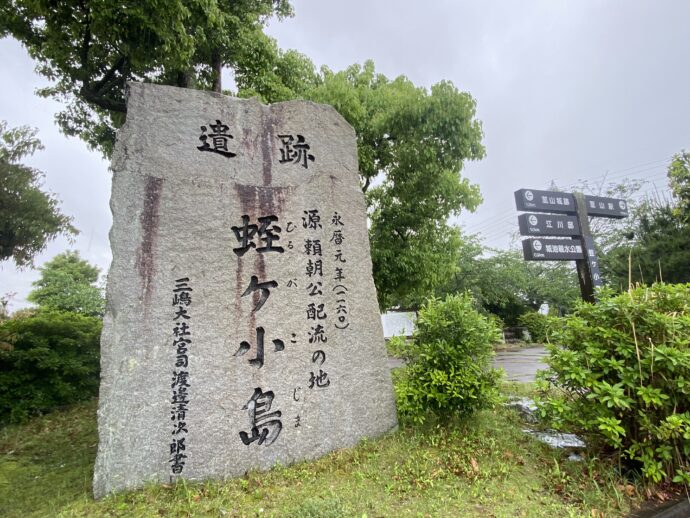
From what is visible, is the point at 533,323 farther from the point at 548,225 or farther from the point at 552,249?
the point at 548,225

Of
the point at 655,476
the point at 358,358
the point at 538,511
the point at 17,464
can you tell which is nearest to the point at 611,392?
the point at 655,476

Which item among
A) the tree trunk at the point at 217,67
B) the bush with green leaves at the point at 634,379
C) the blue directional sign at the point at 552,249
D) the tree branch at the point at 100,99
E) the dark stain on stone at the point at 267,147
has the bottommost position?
A: the bush with green leaves at the point at 634,379

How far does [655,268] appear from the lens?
41.2 feet

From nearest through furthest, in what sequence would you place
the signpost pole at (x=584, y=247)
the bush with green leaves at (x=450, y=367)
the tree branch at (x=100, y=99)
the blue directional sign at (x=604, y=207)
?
the bush with green leaves at (x=450, y=367), the tree branch at (x=100, y=99), the signpost pole at (x=584, y=247), the blue directional sign at (x=604, y=207)

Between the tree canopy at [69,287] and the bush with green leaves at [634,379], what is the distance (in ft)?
58.6

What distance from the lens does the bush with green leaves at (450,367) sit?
394 cm

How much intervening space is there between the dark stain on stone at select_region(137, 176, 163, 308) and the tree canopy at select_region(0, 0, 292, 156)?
2.57 metres

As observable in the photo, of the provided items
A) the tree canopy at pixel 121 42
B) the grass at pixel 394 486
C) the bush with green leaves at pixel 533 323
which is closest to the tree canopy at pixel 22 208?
the tree canopy at pixel 121 42

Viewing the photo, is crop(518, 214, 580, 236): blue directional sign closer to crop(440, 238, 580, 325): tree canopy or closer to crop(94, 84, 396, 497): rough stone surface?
crop(94, 84, 396, 497): rough stone surface

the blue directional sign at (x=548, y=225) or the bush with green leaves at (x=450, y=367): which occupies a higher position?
the blue directional sign at (x=548, y=225)

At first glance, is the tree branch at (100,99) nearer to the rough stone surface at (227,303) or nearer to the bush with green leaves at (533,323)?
the rough stone surface at (227,303)

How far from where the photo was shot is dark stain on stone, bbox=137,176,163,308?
3.41 m

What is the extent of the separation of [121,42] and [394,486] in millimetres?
6165

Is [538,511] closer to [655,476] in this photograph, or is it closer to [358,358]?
[655,476]
